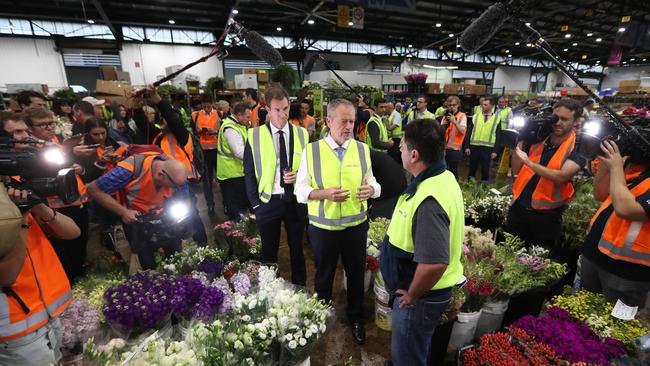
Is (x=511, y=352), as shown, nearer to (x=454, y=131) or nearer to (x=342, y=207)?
(x=342, y=207)

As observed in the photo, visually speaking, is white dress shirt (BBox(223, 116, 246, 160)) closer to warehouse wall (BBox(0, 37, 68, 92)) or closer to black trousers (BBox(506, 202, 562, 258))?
black trousers (BBox(506, 202, 562, 258))

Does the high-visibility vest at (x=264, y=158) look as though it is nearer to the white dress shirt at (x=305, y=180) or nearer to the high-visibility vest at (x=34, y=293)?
the white dress shirt at (x=305, y=180)

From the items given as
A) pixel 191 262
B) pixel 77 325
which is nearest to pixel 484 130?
pixel 191 262

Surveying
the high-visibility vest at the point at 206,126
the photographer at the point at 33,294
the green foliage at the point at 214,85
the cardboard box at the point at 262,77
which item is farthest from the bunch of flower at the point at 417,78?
the photographer at the point at 33,294

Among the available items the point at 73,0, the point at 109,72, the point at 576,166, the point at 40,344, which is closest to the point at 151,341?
the point at 40,344

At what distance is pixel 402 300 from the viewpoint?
1.49 meters

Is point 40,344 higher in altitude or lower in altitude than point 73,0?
lower

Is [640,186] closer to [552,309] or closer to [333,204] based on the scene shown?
[552,309]

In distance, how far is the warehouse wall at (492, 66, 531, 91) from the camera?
26.2 meters

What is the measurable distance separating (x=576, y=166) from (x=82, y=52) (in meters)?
17.9

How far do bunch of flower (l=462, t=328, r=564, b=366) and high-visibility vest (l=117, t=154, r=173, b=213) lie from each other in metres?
2.26

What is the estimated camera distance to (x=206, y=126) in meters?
5.39

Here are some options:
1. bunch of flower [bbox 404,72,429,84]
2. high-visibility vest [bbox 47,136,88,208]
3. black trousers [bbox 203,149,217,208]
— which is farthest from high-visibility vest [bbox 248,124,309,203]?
bunch of flower [bbox 404,72,429,84]

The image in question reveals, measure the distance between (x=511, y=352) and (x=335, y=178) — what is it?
4.61 ft
